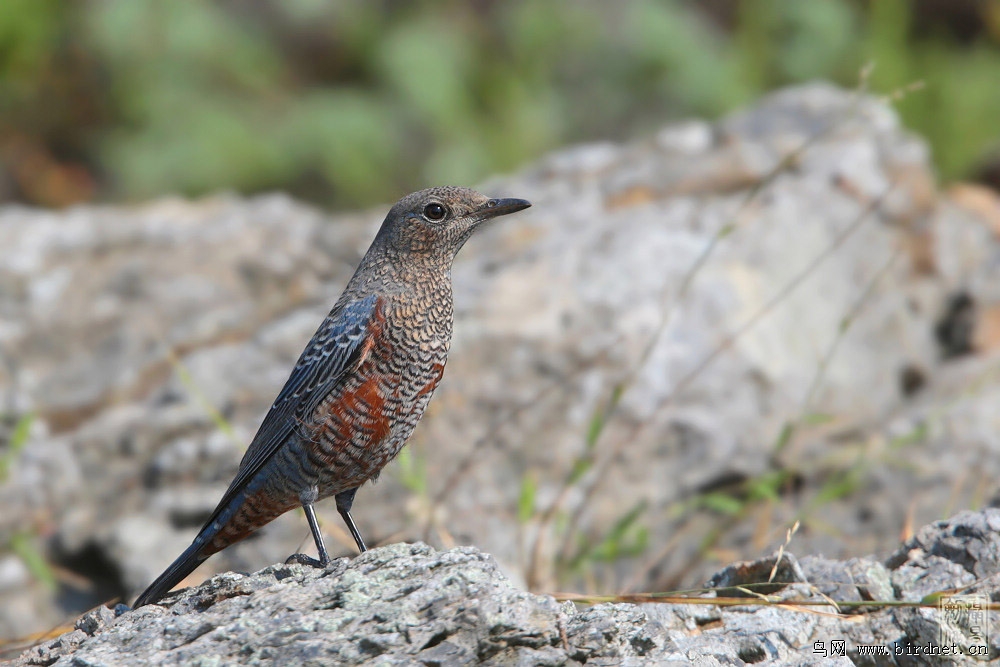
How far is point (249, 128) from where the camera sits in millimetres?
9586

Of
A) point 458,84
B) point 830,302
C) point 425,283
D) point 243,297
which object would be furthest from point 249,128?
point 425,283

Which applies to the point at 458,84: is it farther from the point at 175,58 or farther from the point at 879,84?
the point at 879,84

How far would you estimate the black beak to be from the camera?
12.8 feet

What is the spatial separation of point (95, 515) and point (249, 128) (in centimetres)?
509

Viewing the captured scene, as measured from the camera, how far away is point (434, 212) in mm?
3943

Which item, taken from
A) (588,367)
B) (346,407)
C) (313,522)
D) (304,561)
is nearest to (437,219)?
(346,407)

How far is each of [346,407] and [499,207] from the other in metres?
0.93

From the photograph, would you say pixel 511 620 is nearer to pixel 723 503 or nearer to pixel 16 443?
pixel 723 503

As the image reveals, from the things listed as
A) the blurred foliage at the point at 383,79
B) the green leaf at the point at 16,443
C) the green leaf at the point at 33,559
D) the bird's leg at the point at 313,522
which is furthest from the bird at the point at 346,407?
the blurred foliage at the point at 383,79

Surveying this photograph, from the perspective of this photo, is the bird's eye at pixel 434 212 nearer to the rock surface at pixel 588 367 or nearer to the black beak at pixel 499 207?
the black beak at pixel 499 207

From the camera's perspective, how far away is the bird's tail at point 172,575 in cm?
346

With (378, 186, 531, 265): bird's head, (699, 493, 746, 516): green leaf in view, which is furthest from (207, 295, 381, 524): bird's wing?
(699, 493, 746, 516): green leaf

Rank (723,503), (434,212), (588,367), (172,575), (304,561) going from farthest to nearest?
(588,367) < (723,503) < (434,212) < (172,575) < (304,561)

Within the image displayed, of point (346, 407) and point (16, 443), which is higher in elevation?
point (16, 443)
